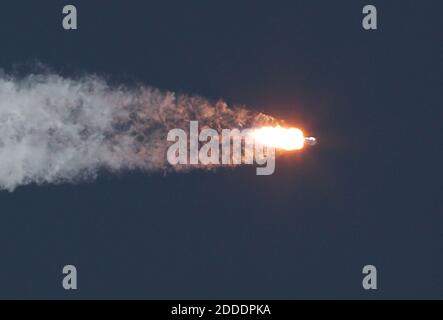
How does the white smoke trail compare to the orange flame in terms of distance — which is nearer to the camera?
the white smoke trail

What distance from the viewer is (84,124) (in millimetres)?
68500

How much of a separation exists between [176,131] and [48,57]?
1592cm

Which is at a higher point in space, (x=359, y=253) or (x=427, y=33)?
(x=427, y=33)

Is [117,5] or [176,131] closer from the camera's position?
[176,131]

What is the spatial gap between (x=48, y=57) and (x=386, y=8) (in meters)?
37.4

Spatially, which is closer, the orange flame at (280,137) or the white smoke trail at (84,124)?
the white smoke trail at (84,124)

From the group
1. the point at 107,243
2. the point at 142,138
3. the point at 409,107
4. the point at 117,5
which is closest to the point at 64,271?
the point at 107,243

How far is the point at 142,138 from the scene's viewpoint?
2719 inches

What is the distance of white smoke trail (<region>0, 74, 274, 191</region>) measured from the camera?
6806cm

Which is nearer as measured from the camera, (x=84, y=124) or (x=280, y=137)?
(x=84, y=124)

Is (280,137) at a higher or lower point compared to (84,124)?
lower

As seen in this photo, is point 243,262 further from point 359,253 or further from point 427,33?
point 427,33

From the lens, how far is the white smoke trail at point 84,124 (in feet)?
223
